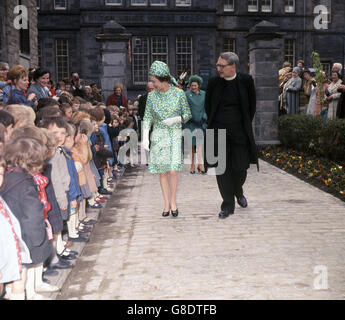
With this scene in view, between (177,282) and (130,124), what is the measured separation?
863 centimetres

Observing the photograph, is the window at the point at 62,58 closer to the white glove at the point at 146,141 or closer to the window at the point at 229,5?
the window at the point at 229,5

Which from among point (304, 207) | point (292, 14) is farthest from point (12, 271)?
point (292, 14)

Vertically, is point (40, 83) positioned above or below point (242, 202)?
above

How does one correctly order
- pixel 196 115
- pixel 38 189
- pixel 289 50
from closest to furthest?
pixel 38 189 → pixel 196 115 → pixel 289 50

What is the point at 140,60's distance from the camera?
3059 cm

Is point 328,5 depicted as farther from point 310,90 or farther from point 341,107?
point 341,107

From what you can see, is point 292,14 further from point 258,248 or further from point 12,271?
point 12,271

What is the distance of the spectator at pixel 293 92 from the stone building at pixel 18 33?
27.9 ft

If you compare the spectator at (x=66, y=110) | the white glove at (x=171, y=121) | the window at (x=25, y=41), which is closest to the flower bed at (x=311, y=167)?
the white glove at (x=171, y=121)

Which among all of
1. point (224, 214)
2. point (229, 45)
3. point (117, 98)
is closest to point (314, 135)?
point (117, 98)

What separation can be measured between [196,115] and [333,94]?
409 centimetres

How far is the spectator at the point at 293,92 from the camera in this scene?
1566 centimetres

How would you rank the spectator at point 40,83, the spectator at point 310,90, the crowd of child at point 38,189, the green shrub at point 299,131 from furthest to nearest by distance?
the spectator at point 310,90 → the green shrub at point 299,131 → the spectator at point 40,83 → the crowd of child at point 38,189

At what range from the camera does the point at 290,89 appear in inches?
624
